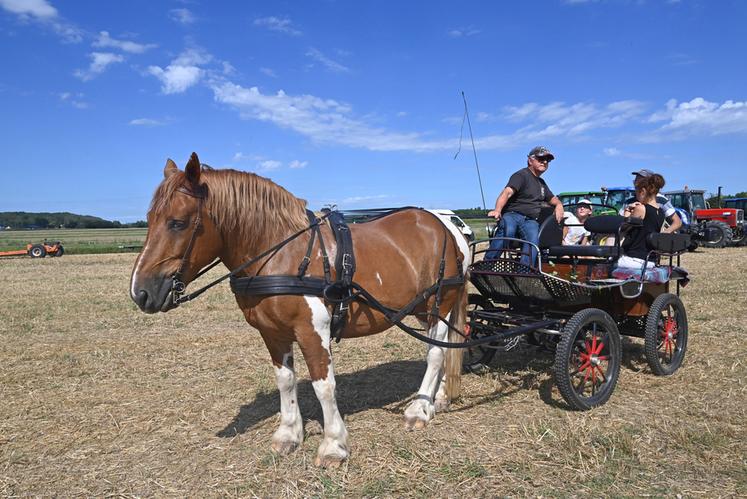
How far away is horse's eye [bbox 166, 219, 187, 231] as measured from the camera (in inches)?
122

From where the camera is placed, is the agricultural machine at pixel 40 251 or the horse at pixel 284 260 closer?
the horse at pixel 284 260

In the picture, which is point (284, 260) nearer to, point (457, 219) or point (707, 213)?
point (457, 219)

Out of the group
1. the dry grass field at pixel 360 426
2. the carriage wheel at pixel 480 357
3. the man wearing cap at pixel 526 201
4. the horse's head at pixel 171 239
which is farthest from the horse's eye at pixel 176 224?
the carriage wheel at pixel 480 357

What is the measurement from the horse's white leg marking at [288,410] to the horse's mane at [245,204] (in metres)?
1.02

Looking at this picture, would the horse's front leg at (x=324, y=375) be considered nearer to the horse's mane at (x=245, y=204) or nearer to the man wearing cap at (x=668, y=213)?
the horse's mane at (x=245, y=204)

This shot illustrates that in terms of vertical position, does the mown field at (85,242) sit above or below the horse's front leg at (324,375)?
above

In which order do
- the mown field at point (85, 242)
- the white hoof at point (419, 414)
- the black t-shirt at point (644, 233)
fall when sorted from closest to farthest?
the white hoof at point (419, 414) → the black t-shirt at point (644, 233) → the mown field at point (85, 242)

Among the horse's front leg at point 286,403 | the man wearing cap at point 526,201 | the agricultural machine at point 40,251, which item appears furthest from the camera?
the agricultural machine at point 40,251

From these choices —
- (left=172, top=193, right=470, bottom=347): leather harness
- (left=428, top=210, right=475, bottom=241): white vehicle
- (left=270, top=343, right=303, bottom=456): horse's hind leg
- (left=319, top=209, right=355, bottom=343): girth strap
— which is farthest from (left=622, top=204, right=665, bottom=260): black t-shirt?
(left=270, top=343, right=303, bottom=456): horse's hind leg

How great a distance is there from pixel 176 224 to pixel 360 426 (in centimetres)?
224

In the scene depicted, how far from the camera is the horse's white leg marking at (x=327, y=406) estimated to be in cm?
338

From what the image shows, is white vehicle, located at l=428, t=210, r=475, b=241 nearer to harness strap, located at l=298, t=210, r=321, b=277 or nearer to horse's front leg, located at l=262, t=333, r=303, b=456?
harness strap, located at l=298, t=210, r=321, b=277

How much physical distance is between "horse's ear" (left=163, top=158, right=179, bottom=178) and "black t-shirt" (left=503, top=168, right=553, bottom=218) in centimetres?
348

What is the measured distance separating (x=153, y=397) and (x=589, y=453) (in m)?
3.90
